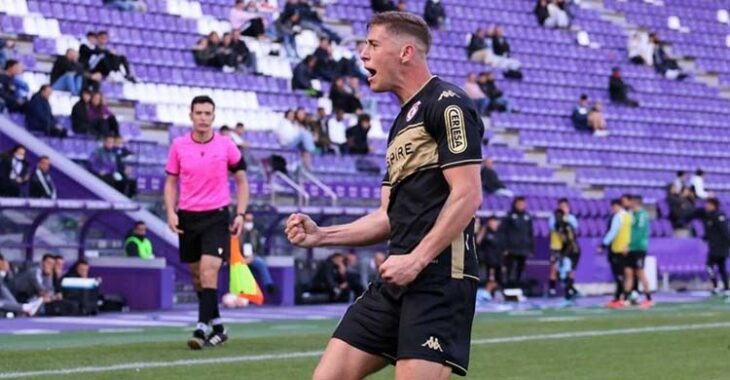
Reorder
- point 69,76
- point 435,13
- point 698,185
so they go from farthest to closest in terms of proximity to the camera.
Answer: point 435,13 < point 698,185 < point 69,76

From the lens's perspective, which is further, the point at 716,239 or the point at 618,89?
the point at 618,89

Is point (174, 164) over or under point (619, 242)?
over

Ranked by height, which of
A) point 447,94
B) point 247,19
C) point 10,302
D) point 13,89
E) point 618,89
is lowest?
point 10,302

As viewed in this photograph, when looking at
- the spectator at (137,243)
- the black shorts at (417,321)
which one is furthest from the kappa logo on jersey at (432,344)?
the spectator at (137,243)

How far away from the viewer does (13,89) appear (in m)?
23.0

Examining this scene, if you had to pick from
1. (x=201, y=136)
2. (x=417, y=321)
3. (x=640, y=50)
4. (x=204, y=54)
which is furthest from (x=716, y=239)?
(x=417, y=321)

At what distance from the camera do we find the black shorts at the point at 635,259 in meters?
26.0

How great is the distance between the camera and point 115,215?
2194 centimetres

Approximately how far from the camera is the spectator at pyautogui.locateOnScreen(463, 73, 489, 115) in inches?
1271

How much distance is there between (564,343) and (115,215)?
8745 mm

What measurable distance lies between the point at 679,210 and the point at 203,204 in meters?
21.3

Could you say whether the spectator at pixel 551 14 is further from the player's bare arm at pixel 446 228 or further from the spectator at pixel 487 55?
the player's bare arm at pixel 446 228

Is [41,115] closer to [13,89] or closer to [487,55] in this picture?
[13,89]

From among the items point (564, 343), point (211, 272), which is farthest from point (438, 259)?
point (564, 343)
